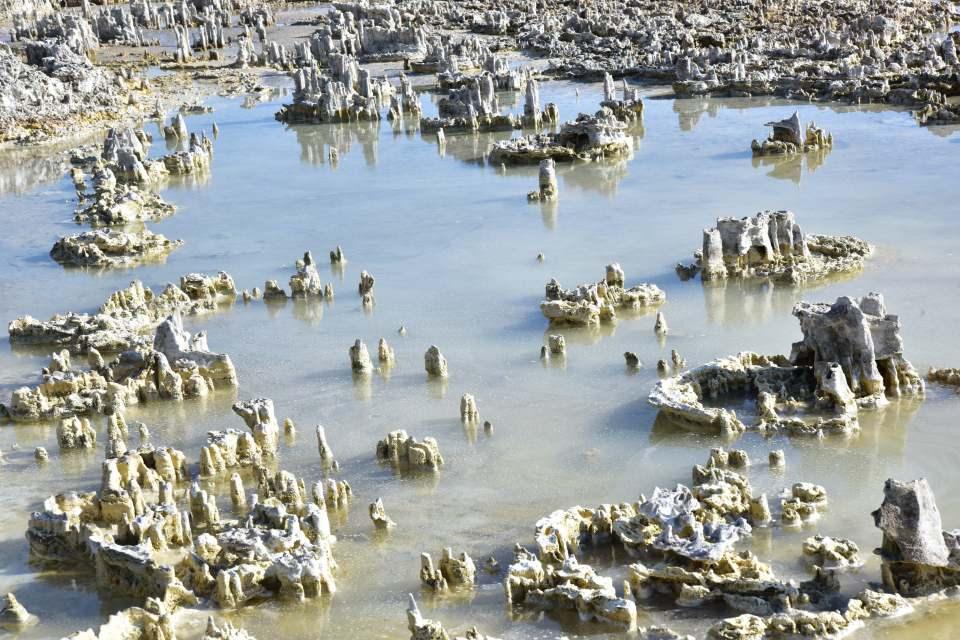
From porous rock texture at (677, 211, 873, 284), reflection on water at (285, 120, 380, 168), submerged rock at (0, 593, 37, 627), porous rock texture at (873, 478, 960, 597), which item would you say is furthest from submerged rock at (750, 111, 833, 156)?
submerged rock at (0, 593, 37, 627)

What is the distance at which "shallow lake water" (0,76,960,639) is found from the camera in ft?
40.9

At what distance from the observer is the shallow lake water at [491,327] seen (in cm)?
1247

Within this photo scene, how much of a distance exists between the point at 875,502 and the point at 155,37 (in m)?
47.6

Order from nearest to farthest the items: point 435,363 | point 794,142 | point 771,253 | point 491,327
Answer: point 435,363, point 491,327, point 771,253, point 794,142

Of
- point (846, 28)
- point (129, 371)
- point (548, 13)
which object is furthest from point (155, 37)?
point (129, 371)

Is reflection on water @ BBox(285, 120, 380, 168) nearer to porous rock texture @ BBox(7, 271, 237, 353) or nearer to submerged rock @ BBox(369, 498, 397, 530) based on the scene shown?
porous rock texture @ BBox(7, 271, 237, 353)

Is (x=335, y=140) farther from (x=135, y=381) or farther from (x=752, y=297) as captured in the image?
(x=135, y=381)

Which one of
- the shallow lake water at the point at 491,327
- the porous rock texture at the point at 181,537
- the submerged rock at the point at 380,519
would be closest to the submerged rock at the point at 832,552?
the shallow lake water at the point at 491,327

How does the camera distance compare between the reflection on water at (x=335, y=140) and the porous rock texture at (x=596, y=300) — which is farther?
the reflection on water at (x=335, y=140)

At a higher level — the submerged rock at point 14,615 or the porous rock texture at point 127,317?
the porous rock texture at point 127,317

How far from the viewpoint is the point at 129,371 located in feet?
57.7

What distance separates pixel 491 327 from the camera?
18.8 metres

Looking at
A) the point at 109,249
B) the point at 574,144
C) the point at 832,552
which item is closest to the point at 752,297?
the point at 832,552

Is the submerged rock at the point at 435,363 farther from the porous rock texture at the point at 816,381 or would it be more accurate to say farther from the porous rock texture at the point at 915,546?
the porous rock texture at the point at 915,546
